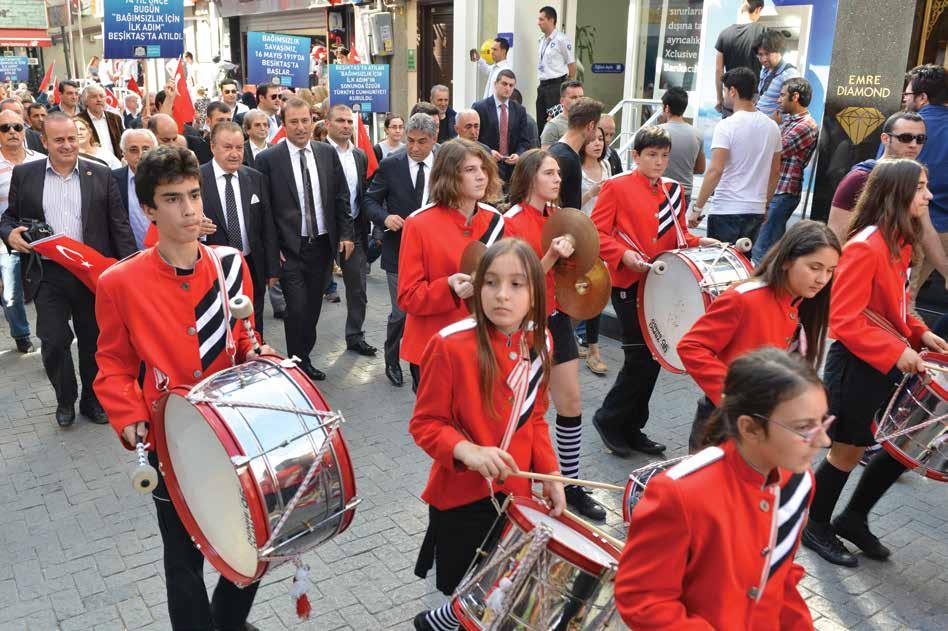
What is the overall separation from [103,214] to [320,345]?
7.85 feet

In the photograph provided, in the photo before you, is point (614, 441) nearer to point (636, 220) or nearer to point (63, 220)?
point (636, 220)

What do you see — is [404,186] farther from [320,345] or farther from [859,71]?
[859,71]

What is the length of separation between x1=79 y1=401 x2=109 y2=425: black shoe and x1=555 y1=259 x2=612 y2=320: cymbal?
3.75m

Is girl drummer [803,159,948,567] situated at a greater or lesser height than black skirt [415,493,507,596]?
greater

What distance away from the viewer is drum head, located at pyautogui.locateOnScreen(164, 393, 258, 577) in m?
2.91

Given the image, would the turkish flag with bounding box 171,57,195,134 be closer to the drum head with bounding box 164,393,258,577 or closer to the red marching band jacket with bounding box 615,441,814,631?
the drum head with bounding box 164,393,258,577

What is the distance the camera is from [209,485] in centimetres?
305

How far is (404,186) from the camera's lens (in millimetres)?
7145

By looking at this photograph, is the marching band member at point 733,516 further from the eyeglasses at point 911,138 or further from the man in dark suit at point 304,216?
the man in dark suit at point 304,216

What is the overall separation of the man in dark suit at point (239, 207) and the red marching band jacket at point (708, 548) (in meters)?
4.65

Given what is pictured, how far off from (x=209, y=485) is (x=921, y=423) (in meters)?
3.13

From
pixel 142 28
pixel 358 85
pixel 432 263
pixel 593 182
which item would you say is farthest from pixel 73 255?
pixel 142 28

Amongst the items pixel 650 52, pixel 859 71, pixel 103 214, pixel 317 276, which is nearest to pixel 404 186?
pixel 317 276

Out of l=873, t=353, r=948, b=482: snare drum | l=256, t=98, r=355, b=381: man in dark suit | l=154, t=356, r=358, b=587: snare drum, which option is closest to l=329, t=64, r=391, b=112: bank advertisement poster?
l=256, t=98, r=355, b=381: man in dark suit
